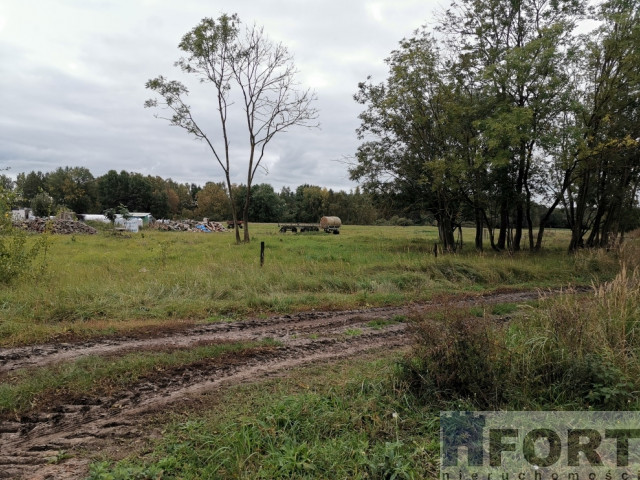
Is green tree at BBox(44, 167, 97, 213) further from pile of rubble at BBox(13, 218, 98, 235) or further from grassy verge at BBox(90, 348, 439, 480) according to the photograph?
grassy verge at BBox(90, 348, 439, 480)

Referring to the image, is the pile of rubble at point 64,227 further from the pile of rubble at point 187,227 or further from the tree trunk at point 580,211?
the tree trunk at point 580,211

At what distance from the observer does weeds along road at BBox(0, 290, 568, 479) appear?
333 cm

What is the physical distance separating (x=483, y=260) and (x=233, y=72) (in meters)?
19.4

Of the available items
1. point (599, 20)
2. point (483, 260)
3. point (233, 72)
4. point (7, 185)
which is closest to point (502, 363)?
point (483, 260)

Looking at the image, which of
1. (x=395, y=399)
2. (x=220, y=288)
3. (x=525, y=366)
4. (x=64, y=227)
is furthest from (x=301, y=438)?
(x=64, y=227)

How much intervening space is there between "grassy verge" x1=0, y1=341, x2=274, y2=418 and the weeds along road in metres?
0.10

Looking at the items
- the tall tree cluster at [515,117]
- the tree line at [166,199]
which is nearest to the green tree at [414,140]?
the tall tree cluster at [515,117]

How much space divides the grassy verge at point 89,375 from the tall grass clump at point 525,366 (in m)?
2.91

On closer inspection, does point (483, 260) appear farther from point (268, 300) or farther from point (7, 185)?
point (7, 185)

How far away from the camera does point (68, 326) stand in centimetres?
698

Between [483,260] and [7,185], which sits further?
[483,260]

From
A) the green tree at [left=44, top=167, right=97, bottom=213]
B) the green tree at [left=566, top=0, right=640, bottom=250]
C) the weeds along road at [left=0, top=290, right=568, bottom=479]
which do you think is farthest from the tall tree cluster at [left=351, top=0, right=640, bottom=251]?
the green tree at [left=44, top=167, right=97, bottom=213]

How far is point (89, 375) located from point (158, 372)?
833mm

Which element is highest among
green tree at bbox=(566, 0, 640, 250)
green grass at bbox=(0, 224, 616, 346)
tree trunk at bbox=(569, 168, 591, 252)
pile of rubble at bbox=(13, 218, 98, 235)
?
green tree at bbox=(566, 0, 640, 250)
